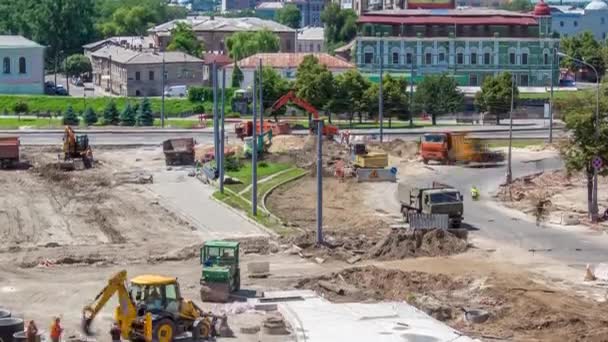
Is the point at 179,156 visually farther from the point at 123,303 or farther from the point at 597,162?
the point at 123,303

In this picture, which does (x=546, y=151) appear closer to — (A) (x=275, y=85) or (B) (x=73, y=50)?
(A) (x=275, y=85)

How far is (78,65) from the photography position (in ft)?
524

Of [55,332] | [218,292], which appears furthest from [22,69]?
[55,332]

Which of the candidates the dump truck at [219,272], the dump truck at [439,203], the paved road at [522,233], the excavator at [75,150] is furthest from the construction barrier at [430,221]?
the excavator at [75,150]

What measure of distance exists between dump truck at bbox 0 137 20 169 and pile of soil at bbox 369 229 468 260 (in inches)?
1359

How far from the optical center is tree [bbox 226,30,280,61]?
16200 centimetres

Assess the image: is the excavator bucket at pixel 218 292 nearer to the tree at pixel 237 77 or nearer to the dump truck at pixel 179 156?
the dump truck at pixel 179 156

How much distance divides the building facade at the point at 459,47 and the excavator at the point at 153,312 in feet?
312

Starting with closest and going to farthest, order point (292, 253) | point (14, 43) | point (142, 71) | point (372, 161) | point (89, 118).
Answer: point (292, 253) → point (372, 161) → point (89, 118) → point (142, 71) → point (14, 43)

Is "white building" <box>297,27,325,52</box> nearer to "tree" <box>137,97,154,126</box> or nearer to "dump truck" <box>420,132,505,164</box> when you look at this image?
"tree" <box>137,97,154,126</box>

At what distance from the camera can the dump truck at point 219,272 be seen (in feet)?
136

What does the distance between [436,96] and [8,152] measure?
41344 millimetres

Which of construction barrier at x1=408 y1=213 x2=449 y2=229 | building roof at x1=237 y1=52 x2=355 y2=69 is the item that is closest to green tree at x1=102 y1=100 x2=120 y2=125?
building roof at x1=237 y1=52 x2=355 y2=69

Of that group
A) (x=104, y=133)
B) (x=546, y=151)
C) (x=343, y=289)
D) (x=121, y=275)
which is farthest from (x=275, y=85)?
(x=121, y=275)
